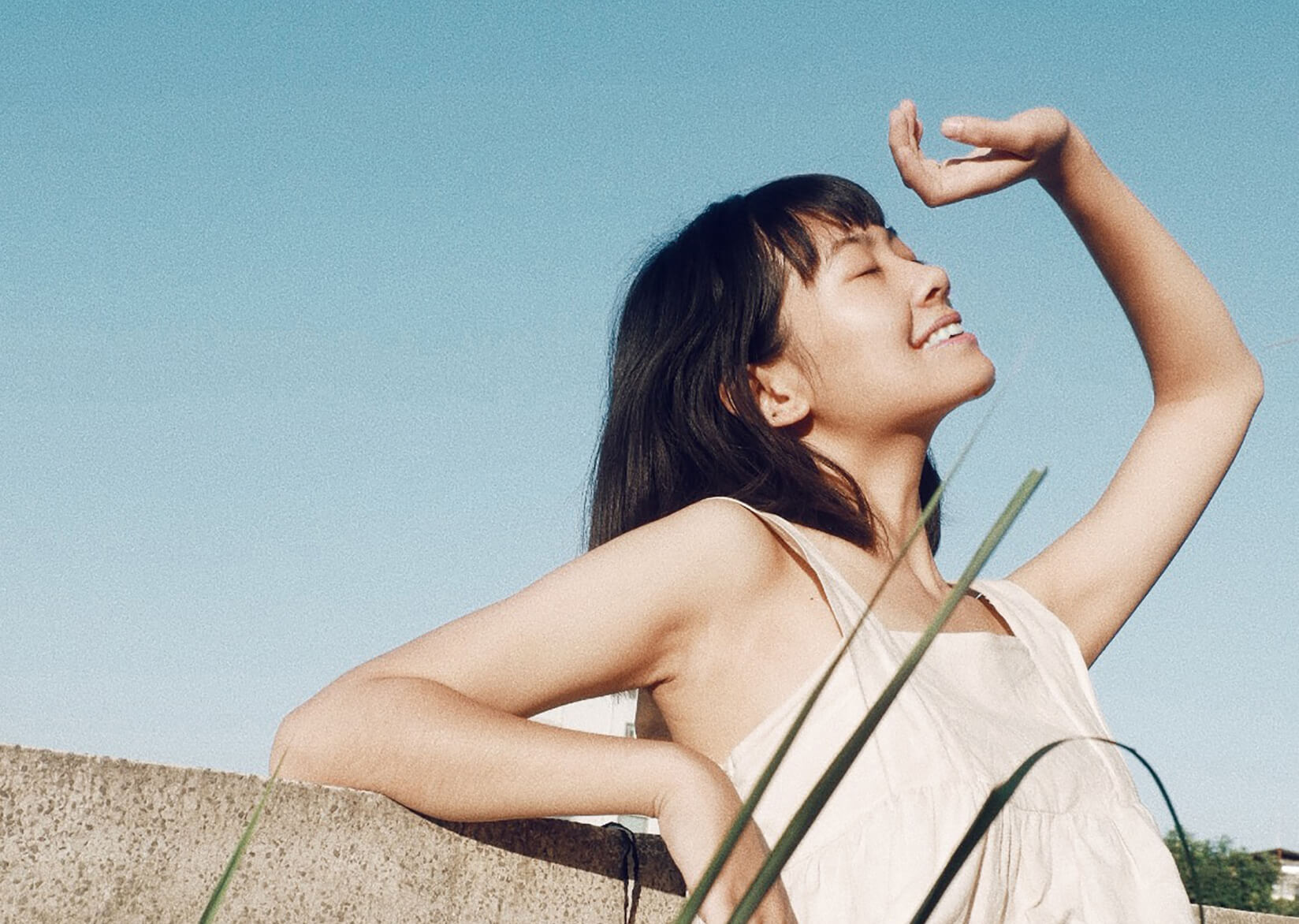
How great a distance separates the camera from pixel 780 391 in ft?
8.22

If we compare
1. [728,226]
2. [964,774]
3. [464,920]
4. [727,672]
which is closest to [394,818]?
[464,920]

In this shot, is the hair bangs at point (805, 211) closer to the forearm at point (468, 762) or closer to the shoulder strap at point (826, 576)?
the shoulder strap at point (826, 576)

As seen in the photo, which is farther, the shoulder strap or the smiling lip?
the smiling lip

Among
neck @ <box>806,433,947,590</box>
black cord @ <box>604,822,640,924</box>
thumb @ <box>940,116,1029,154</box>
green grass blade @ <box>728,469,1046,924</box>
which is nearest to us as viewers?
green grass blade @ <box>728,469,1046,924</box>

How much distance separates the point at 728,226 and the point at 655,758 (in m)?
1.38

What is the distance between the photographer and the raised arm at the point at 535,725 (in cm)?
150

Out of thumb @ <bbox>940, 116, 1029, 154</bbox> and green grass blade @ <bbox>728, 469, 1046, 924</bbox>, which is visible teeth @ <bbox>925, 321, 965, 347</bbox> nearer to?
thumb @ <bbox>940, 116, 1029, 154</bbox>

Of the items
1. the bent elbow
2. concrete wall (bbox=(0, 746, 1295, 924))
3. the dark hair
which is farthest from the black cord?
the dark hair

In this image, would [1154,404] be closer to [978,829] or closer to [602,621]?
[602,621]

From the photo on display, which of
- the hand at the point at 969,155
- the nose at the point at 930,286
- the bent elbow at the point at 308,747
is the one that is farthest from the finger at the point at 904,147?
the bent elbow at the point at 308,747

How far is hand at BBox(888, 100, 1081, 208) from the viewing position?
7.44 ft

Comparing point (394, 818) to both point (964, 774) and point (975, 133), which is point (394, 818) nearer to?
point (964, 774)

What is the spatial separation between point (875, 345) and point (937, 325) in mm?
130

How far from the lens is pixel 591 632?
1809 millimetres
